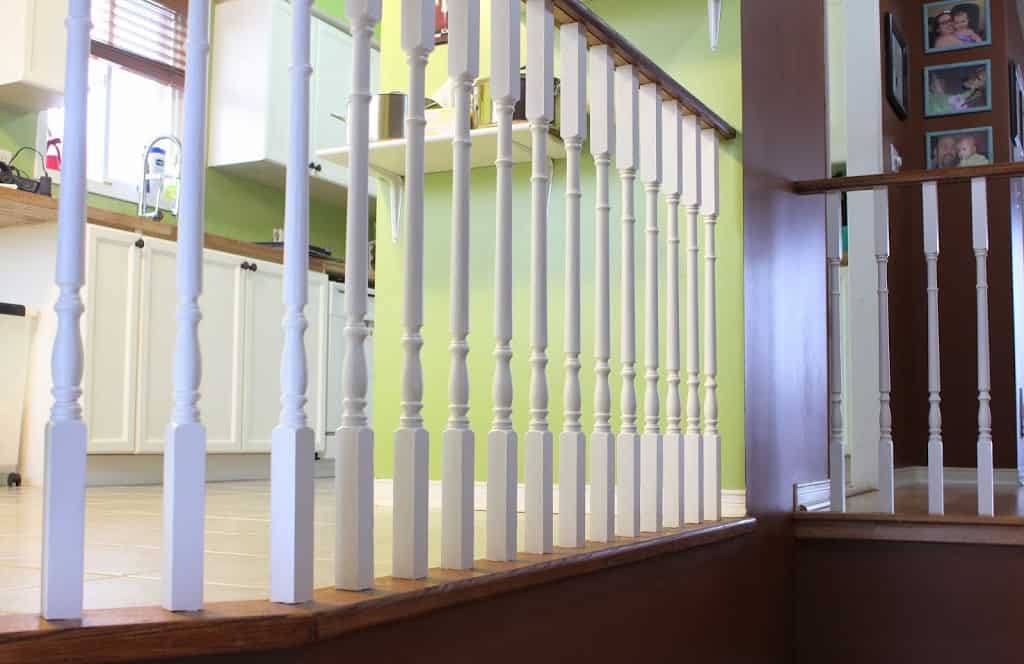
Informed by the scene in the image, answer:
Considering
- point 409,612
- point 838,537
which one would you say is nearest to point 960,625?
point 838,537

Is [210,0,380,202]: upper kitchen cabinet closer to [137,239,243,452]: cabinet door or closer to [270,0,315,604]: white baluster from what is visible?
[137,239,243,452]: cabinet door

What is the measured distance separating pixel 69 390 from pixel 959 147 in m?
5.33

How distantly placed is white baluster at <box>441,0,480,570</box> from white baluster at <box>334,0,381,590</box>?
235 millimetres

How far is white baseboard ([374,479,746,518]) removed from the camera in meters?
3.05

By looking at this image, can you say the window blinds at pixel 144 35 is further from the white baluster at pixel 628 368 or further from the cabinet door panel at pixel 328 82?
the white baluster at pixel 628 368

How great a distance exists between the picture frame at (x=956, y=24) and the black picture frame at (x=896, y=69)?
261 millimetres

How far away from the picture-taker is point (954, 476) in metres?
5.61

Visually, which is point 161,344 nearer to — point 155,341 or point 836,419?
point 155,341

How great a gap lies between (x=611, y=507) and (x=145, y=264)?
2.90 m

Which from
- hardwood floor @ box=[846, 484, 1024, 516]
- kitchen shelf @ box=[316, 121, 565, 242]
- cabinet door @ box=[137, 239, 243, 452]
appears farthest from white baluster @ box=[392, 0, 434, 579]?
cabinet door @ box=[137, 239, 243, 452]

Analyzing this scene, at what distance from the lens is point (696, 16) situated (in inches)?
131

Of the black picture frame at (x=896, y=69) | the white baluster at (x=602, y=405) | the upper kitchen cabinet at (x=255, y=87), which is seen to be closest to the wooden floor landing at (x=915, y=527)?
the white baluster at (x=602, y=405)

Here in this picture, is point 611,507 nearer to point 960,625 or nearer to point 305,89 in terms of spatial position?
point 305,89

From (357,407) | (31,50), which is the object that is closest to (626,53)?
(357,407)
